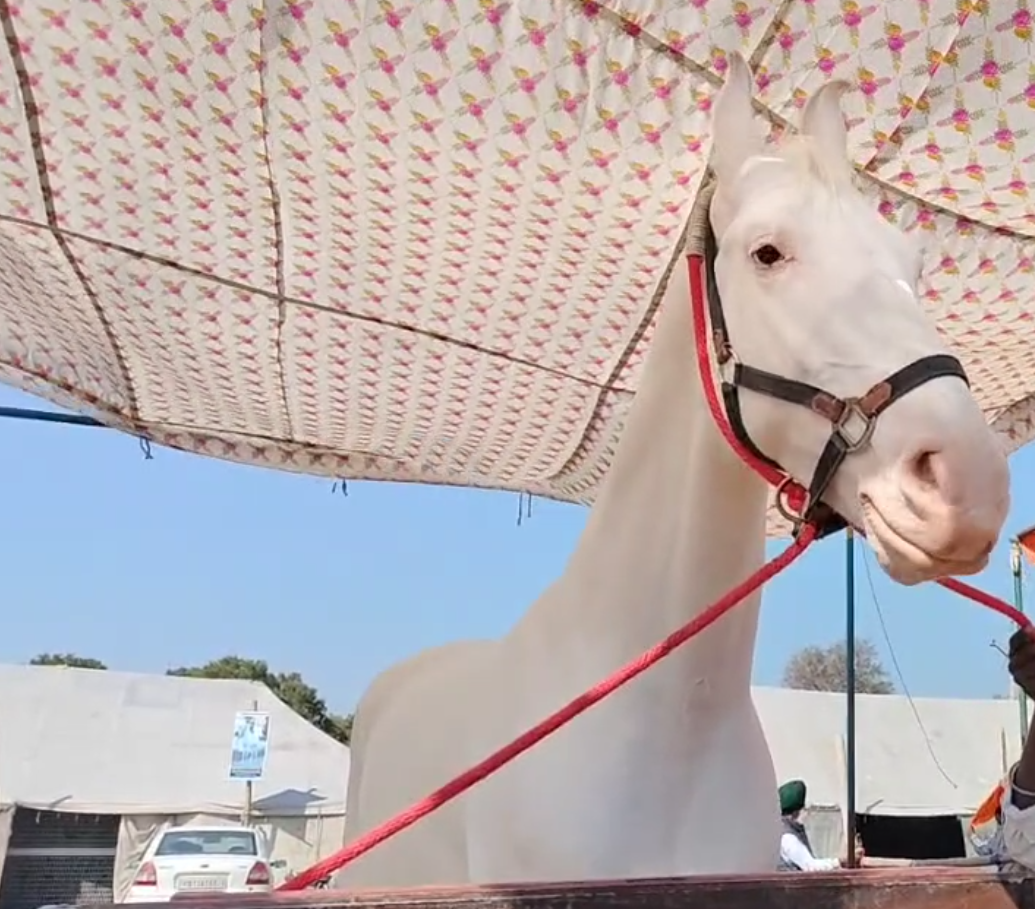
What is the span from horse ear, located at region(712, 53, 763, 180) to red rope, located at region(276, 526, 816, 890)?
530mm

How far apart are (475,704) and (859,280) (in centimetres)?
97

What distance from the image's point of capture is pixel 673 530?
141 centimetres

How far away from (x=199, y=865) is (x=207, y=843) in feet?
1.39

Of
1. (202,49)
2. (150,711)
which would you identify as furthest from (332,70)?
(150,711)

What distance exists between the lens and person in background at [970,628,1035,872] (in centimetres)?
121

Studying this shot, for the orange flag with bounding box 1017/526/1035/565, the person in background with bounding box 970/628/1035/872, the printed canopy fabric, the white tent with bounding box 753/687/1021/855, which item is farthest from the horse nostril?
the white tent with bounding box 753/687/1021/855

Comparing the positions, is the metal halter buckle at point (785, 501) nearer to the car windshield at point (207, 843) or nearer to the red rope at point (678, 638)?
the red rope at point (678, 638)

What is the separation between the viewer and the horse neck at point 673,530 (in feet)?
4.51

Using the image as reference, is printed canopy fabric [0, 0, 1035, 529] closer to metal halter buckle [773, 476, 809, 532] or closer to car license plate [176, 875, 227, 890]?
metal halter buckle [773, 476, 809, 532]

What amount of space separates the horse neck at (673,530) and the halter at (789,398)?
8cm

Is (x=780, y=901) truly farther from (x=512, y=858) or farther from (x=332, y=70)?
(x=332, y=70)

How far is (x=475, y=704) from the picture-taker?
1752 mm

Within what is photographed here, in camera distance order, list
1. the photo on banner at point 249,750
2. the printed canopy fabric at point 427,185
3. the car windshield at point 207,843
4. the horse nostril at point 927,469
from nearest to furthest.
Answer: the horse nostril at point 927,469, the printed canopy fabric at point 427,185, the car windshield at point 207,843, the photo on banner at point 249,750

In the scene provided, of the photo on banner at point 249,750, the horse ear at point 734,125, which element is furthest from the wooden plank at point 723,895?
the photo on banner at point 249,750
